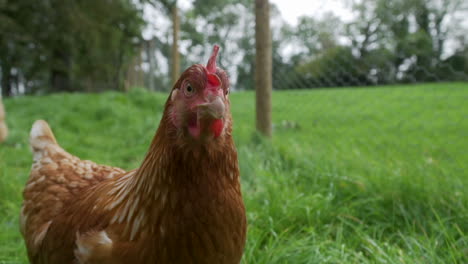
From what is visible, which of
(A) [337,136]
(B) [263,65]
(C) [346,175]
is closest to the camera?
(C) [346,175]

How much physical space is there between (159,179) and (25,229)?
1.01 metres

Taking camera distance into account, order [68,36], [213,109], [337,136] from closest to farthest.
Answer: [213,109], [337,136], [68,36]

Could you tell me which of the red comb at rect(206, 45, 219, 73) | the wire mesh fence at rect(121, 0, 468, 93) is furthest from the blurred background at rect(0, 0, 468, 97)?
the red comb at rect(206, 45, 219, 73)

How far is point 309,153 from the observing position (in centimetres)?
302

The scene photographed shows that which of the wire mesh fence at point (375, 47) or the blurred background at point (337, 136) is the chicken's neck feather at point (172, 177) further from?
the wire mesh fence at point (375, 47)

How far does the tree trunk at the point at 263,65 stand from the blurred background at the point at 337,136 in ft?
0.04

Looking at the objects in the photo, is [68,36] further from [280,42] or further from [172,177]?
[172,177]

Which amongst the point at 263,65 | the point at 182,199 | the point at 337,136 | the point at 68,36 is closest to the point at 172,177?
the point at 182,199

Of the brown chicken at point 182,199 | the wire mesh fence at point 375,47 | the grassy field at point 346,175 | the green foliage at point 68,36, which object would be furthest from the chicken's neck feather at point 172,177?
the green foliage at point 68,36

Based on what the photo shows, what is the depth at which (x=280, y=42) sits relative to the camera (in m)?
4.06

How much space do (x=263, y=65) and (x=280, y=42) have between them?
881mm

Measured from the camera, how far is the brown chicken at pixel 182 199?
898 millimetres

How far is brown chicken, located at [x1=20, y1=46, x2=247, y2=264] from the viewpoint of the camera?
0.90 m

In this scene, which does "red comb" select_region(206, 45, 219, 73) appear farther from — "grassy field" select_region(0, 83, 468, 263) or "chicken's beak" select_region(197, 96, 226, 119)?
"grassy field" select_region(0, 83, 468, 263)
